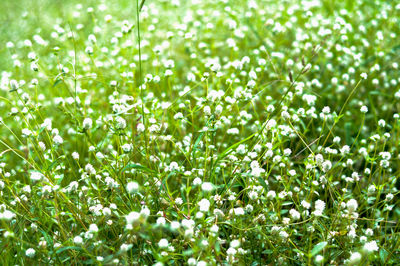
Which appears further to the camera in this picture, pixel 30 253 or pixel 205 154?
pixel 205 154

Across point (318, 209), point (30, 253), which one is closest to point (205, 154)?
point (318, 209)

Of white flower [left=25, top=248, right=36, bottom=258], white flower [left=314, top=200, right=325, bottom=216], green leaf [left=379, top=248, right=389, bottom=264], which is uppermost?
white flower [left=25, top=248, right=36, bottom=258]

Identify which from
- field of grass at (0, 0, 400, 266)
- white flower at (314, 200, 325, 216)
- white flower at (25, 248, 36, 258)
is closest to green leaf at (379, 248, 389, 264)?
field of grass at (0, 0, 400, 266)

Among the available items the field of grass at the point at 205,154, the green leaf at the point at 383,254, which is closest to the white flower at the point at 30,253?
the field of grass at the point at 205,154

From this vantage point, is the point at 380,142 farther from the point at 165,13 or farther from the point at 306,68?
the point at 165,13

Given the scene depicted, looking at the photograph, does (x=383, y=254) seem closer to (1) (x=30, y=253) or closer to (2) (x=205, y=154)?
(2) (x=205, y=154)

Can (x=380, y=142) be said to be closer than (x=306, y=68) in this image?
No

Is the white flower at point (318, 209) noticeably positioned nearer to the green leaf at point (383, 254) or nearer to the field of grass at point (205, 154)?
the field of grass at point (205, 154)

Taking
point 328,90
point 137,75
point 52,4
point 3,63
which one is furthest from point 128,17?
point 328,90

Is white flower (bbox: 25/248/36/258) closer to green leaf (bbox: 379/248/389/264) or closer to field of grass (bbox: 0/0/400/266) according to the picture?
field of grass (bbox: 0/0/400/266)
